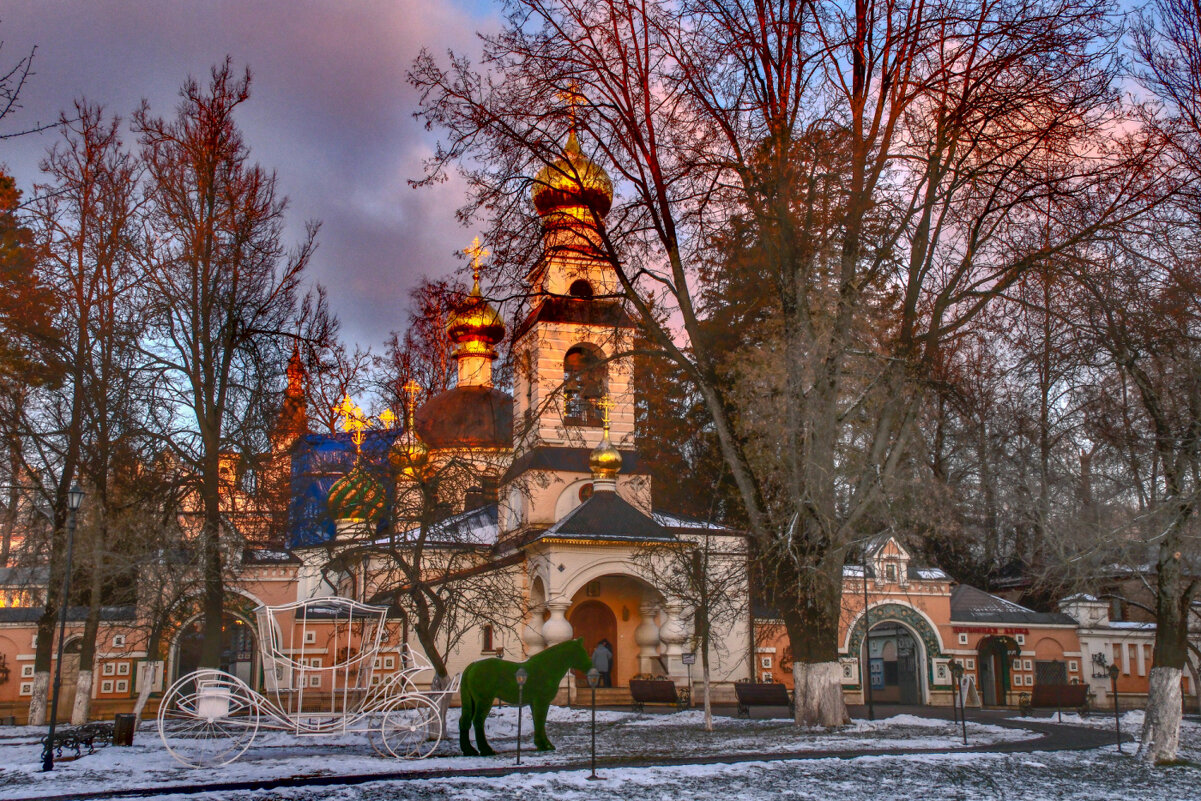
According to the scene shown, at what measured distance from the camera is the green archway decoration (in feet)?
100

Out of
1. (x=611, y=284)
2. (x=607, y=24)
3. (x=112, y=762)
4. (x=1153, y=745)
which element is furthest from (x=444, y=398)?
(x=1153, y=745)

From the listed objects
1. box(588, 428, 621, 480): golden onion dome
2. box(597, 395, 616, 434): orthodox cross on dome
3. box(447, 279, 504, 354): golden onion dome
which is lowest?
box(588, 428, 621, 480): golden onion dome

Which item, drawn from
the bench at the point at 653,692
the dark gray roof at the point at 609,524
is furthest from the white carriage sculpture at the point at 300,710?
the dark gray roof at the point at 609,524

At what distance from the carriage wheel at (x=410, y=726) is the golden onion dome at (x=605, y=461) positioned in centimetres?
1637

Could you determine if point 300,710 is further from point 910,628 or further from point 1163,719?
point 910,628

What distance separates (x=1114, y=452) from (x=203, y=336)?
14.3m

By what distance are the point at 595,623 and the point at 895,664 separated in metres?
11.8

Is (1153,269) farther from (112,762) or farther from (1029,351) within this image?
(112,762)

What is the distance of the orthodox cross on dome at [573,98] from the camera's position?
1557 cm

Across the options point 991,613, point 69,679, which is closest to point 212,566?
point 69,679

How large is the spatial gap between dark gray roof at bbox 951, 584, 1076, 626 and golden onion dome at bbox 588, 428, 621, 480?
442 inches

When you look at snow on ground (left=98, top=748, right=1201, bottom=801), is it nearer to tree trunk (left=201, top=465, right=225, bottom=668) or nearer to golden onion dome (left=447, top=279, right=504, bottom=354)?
tree trunk (left=201, top=465, right=225, bottom=668)

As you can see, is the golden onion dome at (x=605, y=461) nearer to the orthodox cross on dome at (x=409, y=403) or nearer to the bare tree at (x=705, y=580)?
the bare tree at (x=705, y=580)

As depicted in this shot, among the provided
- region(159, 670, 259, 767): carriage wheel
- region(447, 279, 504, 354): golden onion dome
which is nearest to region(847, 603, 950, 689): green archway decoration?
region(447, 279, 504, 354): golden onion dome
